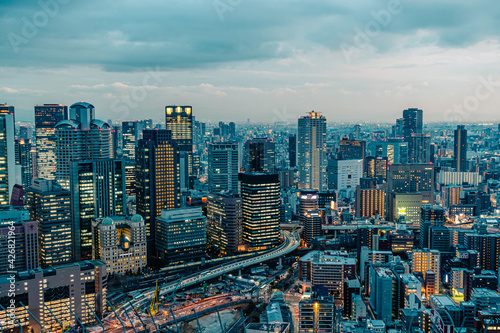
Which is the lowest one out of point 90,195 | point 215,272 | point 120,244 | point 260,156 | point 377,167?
point 215,272

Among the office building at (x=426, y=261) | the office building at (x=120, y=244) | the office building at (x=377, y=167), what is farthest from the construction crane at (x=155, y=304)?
the office building at (x=377, y=167)

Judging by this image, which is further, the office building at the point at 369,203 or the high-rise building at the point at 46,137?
the high-rise building at the point at 46,137

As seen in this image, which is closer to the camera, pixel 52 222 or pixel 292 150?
pixel 52 222

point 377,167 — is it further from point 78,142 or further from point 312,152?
point 78,142

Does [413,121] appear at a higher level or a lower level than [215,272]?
higher

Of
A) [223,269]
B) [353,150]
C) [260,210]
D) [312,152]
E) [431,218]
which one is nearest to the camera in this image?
[223,269]

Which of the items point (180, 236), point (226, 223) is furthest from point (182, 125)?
point (180, 236)

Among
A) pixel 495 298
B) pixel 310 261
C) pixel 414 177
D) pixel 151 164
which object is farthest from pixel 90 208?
pixel 414 177

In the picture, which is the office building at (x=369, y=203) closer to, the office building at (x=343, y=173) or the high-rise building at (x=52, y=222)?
the office building at (x=343, y=173)
